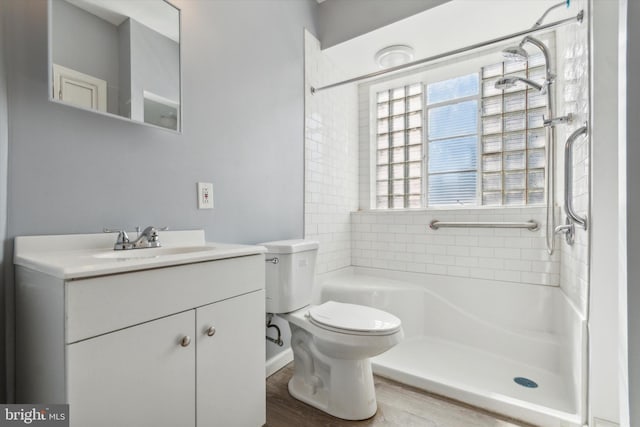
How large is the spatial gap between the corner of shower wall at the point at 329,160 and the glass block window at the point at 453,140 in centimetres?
72

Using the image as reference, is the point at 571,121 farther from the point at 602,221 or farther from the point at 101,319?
the point at 101,319

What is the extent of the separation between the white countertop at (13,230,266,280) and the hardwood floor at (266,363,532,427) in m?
0.87

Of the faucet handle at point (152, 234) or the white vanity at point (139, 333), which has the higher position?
the faucet handle at point (152, 234)

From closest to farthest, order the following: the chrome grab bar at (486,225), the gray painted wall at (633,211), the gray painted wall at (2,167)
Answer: the gray painted wall at (633,211) → the gray painted wall at (2,167) → the chrome grab bar at (486,225)

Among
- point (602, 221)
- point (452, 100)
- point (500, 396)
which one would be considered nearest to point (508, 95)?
point (452, 100)

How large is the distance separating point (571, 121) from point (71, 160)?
243 cm

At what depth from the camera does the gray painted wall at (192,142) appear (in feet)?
3.47

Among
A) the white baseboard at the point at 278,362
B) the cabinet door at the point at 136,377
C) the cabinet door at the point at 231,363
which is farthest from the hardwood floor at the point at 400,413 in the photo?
the cabinet door at the point at 136,377


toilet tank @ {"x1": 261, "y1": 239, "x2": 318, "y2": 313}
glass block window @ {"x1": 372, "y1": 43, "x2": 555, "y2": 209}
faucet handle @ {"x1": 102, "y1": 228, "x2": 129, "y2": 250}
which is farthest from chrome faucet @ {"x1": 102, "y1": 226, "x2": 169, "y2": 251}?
glass block window @ {"x1": 372, "y1": 43, "x2": 555, "y2": 209}

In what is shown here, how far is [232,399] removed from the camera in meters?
1.19

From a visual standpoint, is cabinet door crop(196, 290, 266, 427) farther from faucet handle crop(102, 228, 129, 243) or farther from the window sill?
the window sill

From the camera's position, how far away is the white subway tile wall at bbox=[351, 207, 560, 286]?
217cm

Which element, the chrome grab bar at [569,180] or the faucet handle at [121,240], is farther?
the chrome grab bar at [569,180]

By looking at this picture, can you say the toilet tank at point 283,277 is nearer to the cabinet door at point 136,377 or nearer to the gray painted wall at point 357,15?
the cabinet door at point 136,377
